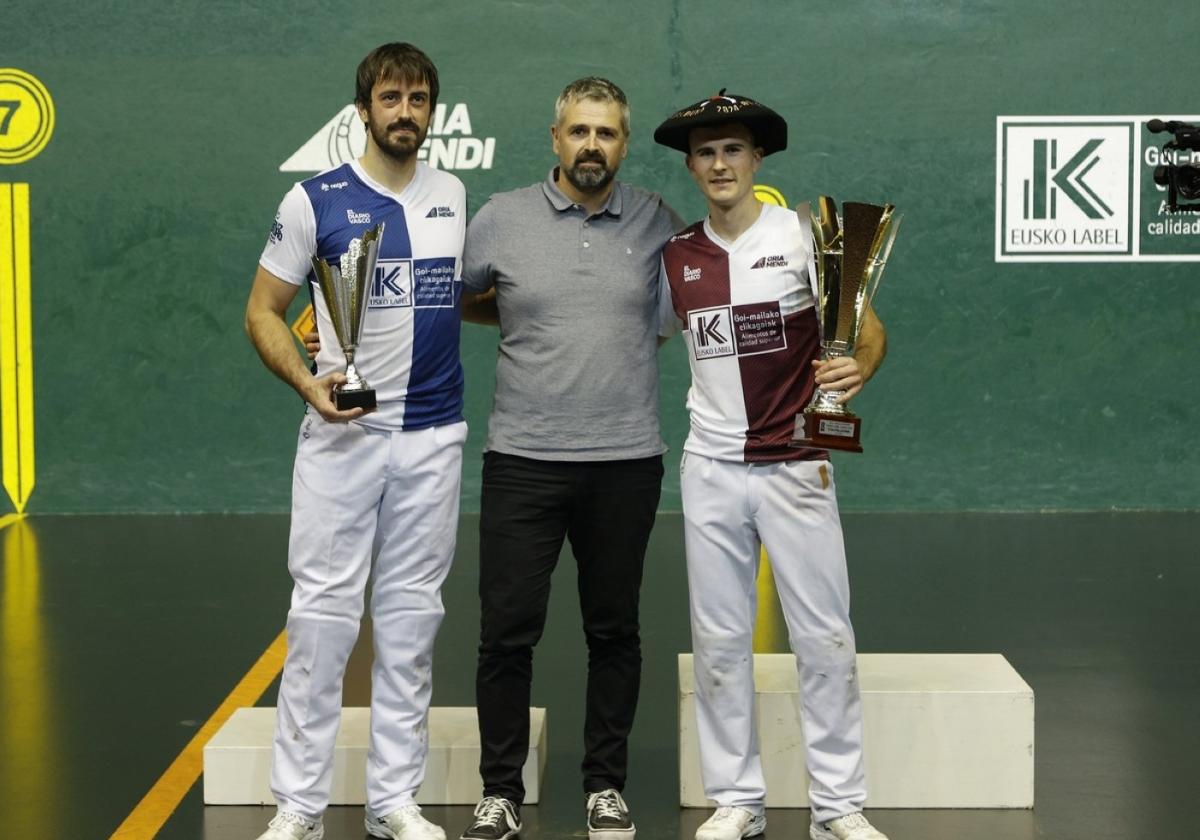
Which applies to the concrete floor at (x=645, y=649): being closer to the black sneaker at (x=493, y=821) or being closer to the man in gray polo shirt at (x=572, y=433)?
the black sneaker at (x=493, y=821)

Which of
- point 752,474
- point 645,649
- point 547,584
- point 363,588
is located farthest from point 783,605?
point 645,649

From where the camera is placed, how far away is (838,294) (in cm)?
333

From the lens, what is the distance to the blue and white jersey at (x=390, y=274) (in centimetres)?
342

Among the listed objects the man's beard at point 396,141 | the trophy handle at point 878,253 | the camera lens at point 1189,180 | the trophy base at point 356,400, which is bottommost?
the trophy base at point 356,400

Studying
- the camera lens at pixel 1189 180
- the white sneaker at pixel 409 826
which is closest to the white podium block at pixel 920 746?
the white sneaker at pixel 409 826

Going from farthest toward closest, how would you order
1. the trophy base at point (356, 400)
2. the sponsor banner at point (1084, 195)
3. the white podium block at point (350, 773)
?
1. the sponsor banner at point (1084, 195)
2. the white podium block at point (350, 773)
3. the trophy base at point (356, 400)

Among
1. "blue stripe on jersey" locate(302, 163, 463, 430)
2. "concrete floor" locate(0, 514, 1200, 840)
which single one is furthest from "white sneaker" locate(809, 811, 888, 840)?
"blue stripe on jersey" locate(302, 163, 463, 430)

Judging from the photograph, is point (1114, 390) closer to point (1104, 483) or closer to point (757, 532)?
point (1104, 483)

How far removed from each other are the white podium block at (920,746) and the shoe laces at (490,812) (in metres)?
0.48

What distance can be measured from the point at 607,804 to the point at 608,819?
1.6 inches

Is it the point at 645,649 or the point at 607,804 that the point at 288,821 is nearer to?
the point at 607,804

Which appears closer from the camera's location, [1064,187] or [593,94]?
[593,94]

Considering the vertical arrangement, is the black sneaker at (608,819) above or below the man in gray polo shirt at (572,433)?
below

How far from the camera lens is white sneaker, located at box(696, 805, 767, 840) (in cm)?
345
